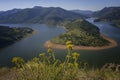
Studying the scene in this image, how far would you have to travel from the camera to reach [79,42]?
5825 centimetres

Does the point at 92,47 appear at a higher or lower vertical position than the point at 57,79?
→ lower

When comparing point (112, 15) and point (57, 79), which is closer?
point (57, 79)

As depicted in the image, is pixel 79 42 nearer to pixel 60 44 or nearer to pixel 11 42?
pixel 60 44

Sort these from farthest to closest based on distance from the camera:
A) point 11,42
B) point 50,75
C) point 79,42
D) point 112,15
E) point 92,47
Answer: point 112,15, point 11,42, point 79,42, point 92,47, point 50,75

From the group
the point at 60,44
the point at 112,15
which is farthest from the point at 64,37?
the point at 112,15

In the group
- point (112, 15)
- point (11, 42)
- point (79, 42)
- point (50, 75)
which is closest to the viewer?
point (50, 75)

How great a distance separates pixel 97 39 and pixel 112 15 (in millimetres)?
108025

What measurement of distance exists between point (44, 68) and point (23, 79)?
0.32 metres

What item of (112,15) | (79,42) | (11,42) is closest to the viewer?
(79,42)

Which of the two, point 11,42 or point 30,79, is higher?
point 30,79

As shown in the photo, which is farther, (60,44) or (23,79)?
(60,44)

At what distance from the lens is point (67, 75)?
3.02 metres

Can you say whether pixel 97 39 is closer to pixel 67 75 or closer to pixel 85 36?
pixel 85 36

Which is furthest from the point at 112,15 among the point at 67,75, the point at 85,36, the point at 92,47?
the point at 67,75
